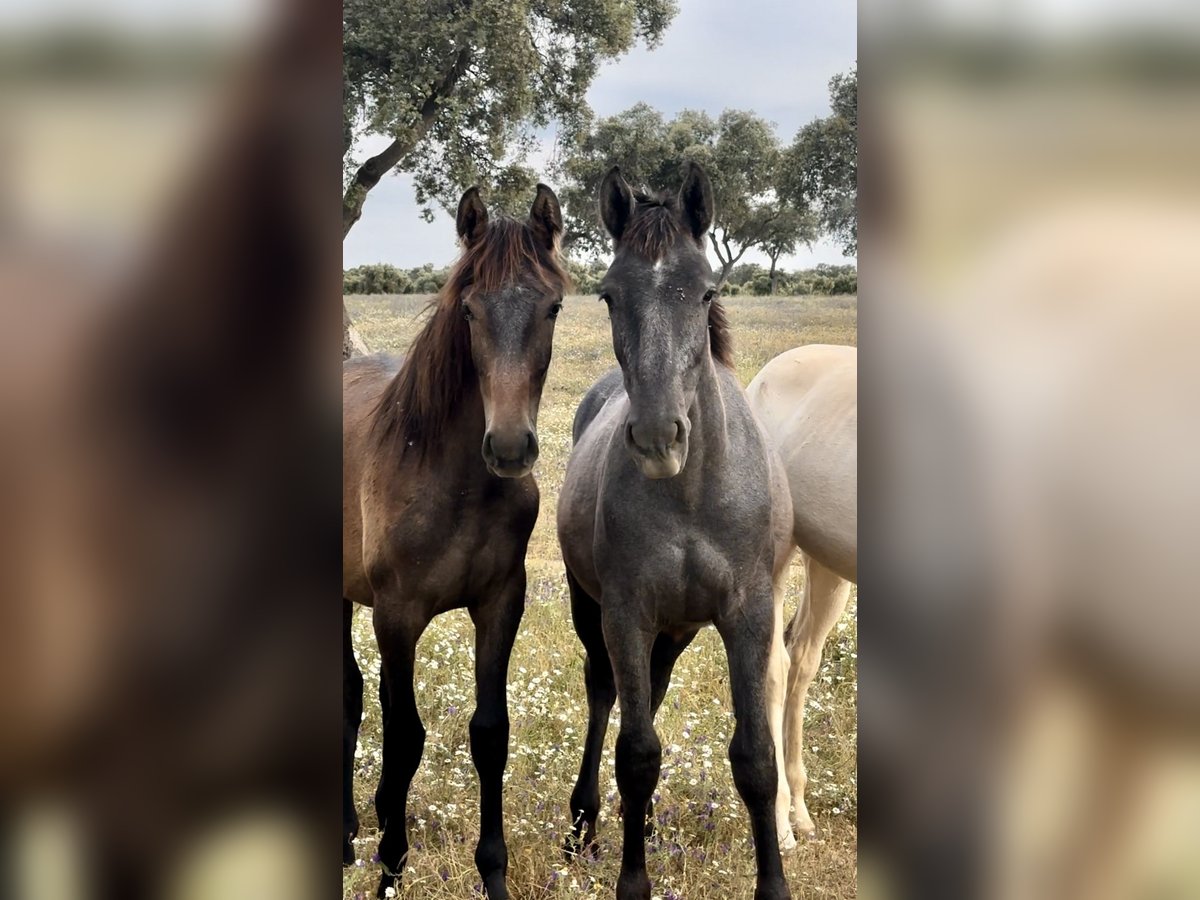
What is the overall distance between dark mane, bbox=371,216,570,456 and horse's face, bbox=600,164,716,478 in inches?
12.0

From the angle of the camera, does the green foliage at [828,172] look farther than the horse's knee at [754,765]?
Yes

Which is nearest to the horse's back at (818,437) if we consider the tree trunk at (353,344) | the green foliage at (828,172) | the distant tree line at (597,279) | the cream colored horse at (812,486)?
the cream colored horse at (812,486)

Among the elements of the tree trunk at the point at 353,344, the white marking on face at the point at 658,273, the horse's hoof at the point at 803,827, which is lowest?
the horse's hoof at the point at 803,827

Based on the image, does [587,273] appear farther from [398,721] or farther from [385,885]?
[385,885]

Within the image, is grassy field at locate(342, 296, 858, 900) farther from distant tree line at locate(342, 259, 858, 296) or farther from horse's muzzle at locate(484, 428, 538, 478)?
horse's muzzle at locate(484, 428, 538, 478)

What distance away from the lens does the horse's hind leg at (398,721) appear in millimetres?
2828

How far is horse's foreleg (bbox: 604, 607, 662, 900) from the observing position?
252cm

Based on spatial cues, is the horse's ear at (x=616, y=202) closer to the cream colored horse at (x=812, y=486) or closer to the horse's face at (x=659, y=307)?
the horse's face at (x=659, y=307)

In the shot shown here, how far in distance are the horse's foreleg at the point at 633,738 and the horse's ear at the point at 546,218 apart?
1056 millimetres
